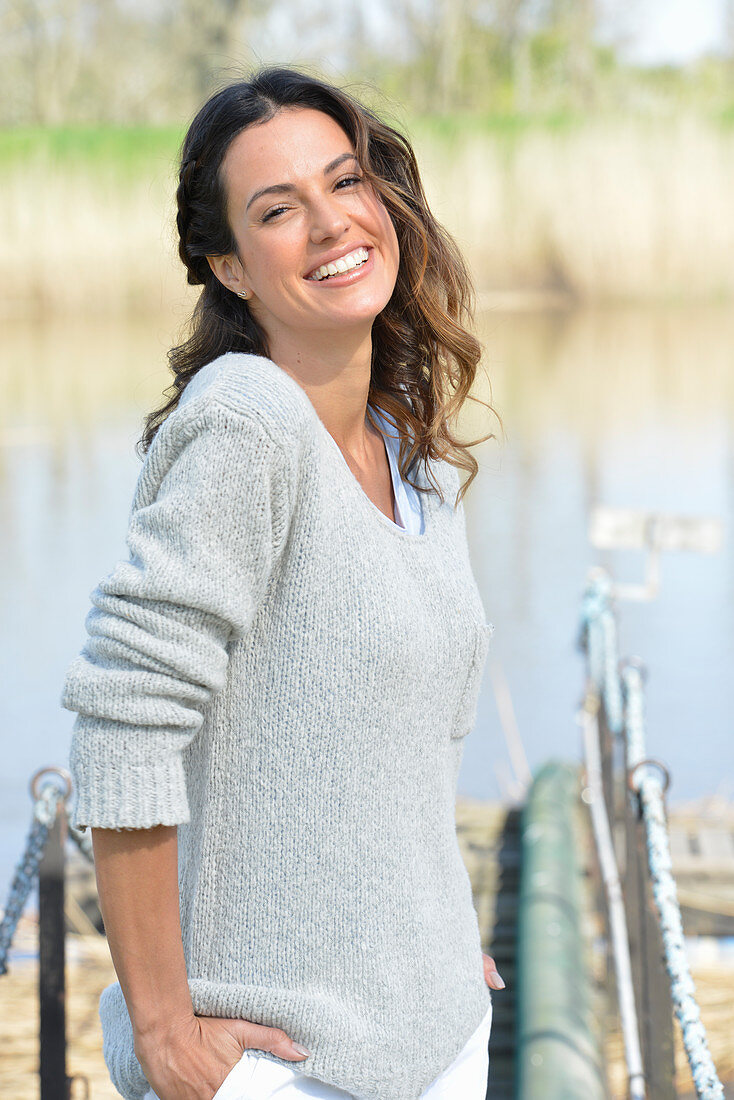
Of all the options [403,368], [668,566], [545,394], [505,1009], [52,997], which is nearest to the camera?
[403,368]

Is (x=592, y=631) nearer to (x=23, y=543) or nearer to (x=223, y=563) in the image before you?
(x=223, y=563)

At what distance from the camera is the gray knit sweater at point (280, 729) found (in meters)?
0.93

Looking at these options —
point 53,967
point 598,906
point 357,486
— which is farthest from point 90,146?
point 357,486

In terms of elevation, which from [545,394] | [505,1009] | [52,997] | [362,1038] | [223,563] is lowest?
[505,1009]

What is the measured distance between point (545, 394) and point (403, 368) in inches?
370

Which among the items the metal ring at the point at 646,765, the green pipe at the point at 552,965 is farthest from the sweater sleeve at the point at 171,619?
the green pipe at the point at 552,965

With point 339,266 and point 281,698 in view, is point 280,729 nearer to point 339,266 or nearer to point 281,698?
point 281,698

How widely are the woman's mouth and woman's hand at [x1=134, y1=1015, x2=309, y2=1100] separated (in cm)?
63

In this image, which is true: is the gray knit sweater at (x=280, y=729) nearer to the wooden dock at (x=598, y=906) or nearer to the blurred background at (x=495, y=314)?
the blurred background at (x=495, y=314)

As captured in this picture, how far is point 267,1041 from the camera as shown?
991mm

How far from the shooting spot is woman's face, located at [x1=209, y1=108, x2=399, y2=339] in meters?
1.12

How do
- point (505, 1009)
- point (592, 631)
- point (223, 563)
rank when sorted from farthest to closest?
1. point (592, 631)
2. point (505, 1009)
3. point (223, 563)

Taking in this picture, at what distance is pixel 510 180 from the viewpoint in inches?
487

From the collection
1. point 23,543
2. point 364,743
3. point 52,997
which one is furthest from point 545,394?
point 364,743
